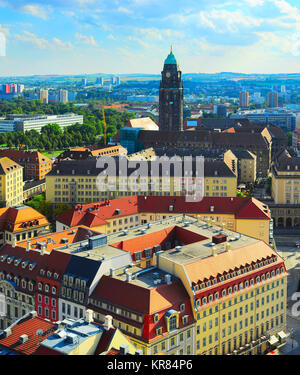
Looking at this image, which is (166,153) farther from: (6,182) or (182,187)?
(6,182)

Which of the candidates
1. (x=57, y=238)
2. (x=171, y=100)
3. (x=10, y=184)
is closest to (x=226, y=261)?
(x=57, y=238)

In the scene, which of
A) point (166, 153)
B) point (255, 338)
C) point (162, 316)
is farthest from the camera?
point (166, 153)

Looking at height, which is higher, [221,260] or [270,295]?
[221,260]

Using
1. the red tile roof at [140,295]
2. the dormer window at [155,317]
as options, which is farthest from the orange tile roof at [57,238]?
the dormer window at [155,317]
